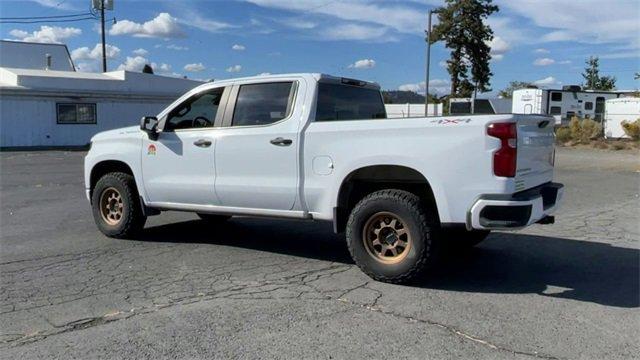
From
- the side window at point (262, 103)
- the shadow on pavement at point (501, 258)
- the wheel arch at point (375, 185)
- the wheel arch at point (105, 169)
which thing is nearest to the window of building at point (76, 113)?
the shadow on pavement at point (501, 258)

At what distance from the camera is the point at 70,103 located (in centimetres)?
2978

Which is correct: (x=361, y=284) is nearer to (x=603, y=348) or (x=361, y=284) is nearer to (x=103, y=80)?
(x=603, y=348)

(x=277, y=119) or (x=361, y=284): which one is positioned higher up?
(x=277, y=119)

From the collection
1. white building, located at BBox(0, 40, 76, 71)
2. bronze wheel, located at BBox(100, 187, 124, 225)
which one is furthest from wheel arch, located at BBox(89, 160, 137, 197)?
white building, located at BBox(0, 40, 76, 71)

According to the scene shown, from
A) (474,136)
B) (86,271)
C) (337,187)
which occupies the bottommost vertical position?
(86,271)

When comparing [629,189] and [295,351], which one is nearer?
[295,351]

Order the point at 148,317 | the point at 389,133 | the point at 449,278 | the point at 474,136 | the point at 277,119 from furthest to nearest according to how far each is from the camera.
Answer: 1. the point at 277,119
2. the point at 449,278
3. the point at 389,133
4. the point at 474,136
5. the point at 148,317

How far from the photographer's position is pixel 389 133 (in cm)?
550

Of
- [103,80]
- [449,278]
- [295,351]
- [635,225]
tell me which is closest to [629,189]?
[635,225]

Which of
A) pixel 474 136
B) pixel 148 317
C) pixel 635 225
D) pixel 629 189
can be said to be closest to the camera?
pixel 148 317

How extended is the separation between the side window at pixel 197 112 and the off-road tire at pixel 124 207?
0.98m

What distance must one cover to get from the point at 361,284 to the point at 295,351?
67.8 inches

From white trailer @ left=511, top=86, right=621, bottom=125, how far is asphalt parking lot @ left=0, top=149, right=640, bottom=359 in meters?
30.0

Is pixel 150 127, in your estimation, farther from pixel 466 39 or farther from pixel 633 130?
pixel 466 39
